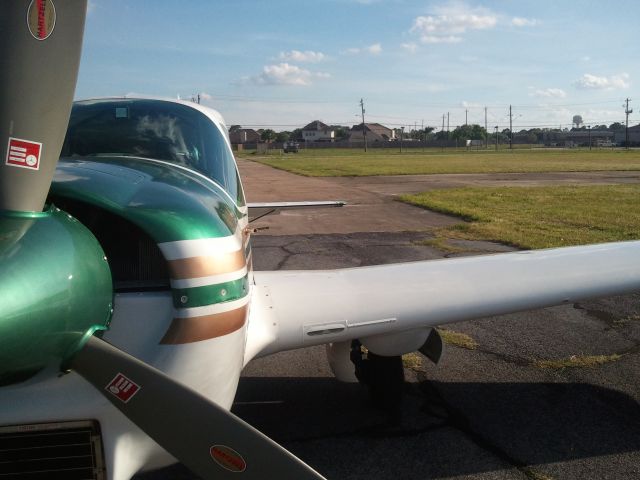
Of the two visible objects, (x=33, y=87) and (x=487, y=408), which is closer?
(x=33, y=87)

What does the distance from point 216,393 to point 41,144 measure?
3.74 ft

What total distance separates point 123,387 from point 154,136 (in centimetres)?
214

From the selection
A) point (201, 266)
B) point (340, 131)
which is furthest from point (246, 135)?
point (201, 266)

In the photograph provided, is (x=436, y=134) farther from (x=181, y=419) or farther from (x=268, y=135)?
(x=181, y=419)

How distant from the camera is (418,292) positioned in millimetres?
3818

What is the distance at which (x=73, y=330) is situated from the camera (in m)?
2.02

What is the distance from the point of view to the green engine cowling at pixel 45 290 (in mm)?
1815

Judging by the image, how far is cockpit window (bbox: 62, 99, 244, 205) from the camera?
3.79 m

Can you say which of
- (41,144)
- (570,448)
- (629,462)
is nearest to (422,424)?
(570,448)

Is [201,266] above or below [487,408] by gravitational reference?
above

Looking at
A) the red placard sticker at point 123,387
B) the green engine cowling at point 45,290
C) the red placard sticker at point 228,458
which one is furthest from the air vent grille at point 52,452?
the red placard sticker at point 228,458

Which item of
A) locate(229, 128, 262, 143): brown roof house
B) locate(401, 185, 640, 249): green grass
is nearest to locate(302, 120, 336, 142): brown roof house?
locate(229, 128, 262, 143): brown roof house

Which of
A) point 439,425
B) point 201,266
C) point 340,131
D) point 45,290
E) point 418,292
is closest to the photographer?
point 45,290

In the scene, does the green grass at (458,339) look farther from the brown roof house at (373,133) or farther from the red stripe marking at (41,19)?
the brown roof house at (373,133)
